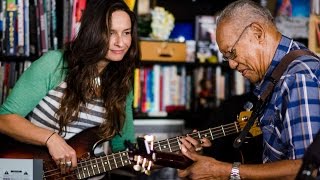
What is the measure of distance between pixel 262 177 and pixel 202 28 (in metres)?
1.78

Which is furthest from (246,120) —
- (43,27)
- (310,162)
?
(43,27)

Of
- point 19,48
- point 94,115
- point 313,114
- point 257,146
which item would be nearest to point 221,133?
point 257,146

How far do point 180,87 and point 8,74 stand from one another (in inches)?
36.9

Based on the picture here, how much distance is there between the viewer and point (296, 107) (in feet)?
4.87

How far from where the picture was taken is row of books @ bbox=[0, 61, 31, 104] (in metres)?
2.88

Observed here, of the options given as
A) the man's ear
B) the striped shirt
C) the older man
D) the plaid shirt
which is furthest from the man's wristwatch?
the striped shirt

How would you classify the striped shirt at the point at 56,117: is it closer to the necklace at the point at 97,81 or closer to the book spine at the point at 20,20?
the necklace at the point at 97,81

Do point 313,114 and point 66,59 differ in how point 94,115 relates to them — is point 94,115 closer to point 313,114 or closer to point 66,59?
point 66,59

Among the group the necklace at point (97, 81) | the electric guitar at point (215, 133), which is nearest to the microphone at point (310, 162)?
the electric guitar at point (215, 133)

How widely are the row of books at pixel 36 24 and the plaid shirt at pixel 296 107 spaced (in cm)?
158

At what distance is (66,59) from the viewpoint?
232cm

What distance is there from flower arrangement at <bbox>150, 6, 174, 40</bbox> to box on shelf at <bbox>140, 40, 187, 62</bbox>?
6 centimetres

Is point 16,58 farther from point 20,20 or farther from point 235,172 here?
point 235,172

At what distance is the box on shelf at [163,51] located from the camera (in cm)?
310
